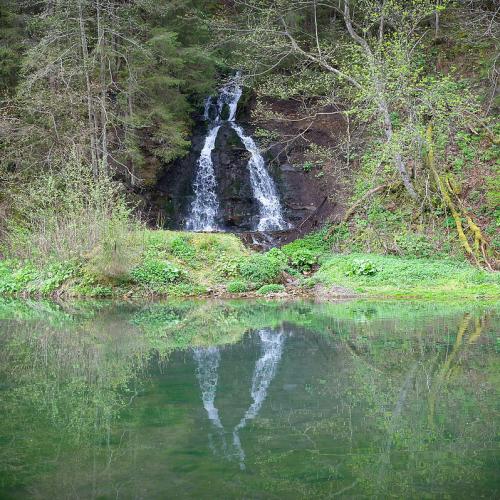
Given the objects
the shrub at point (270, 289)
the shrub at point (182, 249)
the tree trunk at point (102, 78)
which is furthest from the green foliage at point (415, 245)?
the tree trunk at point (102, 78)

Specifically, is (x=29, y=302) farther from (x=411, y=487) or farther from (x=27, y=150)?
(x=411, y=487)

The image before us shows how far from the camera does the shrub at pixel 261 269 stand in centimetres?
1661

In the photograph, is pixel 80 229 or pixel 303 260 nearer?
pixel 80 229

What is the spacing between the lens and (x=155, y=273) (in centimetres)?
1677

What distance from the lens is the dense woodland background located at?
1748 centimetres

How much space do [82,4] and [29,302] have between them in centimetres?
1026

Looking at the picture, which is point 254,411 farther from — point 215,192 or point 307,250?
point 215,192

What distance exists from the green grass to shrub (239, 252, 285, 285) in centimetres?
106

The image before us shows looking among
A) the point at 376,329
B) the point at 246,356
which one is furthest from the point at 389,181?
the point at 246,356

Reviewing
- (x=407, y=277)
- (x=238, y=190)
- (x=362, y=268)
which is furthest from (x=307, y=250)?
(x=238, y=190)

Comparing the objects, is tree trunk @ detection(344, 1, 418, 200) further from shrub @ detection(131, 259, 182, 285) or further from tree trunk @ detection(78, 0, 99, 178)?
tree trunk @ detection(78, 0, 99, 178)

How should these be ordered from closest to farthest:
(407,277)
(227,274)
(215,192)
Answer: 1. (407,277)
2. (227,274)
3. (215,192)

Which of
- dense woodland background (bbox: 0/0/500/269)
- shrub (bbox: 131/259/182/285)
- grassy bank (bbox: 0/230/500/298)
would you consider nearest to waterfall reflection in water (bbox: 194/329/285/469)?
grassy bank (bbox: 0/230/500/298)

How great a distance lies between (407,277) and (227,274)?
4728 millimetres
